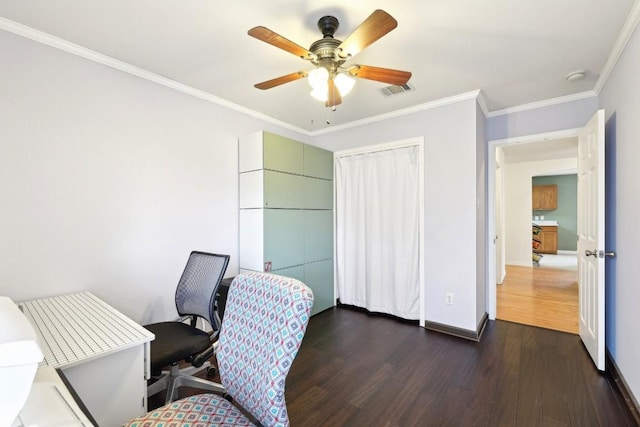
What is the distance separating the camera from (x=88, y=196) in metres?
2.15

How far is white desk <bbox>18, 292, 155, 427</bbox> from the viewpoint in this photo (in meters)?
1.17

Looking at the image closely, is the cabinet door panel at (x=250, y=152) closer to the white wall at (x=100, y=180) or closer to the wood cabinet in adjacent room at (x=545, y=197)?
the white wall at (x=100, y=180)

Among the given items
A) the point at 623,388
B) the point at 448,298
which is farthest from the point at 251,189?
the point at 623,388

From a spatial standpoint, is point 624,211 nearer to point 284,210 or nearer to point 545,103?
point 545,103

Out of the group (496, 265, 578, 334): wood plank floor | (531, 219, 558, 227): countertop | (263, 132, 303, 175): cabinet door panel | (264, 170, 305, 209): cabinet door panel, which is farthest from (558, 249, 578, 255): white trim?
(263, 132, 303, 175): cabinet door panel

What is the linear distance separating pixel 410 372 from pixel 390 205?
6.09ft

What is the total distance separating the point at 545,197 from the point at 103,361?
10724 millimetres

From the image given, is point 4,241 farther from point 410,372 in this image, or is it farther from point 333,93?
point 410,372

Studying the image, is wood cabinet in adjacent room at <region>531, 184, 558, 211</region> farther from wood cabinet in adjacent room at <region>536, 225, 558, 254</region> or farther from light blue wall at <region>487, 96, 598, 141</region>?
light blue wall at <region>487, 96, 598, 141</region>

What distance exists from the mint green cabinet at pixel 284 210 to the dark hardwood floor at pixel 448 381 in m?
0.78

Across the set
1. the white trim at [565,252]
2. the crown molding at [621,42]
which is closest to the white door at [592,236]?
the crown molding at [621,42]

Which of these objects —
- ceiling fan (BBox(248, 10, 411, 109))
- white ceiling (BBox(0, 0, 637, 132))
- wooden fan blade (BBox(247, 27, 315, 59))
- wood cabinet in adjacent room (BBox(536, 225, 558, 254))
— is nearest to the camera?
wooden fan blade (BBox(247, 27, 315, 59))

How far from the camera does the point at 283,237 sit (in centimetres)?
322

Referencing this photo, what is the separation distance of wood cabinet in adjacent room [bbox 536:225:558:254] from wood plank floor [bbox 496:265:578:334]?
100 inches
